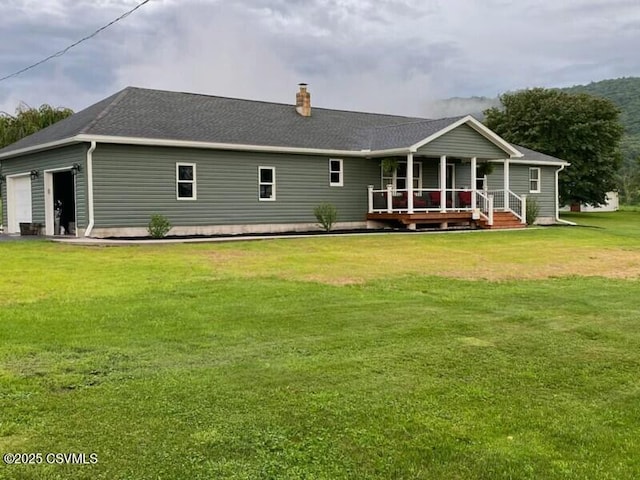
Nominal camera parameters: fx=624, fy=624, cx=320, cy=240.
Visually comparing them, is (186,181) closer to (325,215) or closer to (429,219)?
(325,215)

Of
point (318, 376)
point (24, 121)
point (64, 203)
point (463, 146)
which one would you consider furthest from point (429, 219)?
point (24, 121)

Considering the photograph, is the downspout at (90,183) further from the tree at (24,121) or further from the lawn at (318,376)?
the tree at (24,121)

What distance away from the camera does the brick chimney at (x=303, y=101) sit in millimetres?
25312

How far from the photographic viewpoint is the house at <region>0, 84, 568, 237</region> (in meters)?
18.3

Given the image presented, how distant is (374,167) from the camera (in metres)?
24.1

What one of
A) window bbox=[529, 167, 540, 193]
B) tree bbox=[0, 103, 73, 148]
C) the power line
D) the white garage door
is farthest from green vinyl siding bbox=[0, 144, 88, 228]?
window bbox=[529, 167, 540, 193]

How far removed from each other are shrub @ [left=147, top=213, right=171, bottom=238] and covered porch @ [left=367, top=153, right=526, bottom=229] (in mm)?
8301

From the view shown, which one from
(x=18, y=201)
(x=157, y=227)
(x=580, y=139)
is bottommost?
(x=157, y=227)

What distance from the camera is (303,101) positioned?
1001 inches

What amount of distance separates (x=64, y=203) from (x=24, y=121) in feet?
53.8

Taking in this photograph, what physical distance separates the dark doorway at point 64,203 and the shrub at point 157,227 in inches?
122

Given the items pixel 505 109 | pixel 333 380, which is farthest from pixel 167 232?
pixel 505 109

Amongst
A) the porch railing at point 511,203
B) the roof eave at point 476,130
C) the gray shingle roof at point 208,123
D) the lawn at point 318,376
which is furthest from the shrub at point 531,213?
the lawn at point 318,376

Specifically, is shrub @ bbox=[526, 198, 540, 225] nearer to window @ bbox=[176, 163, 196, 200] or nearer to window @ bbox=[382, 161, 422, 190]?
window @ bbox=[382, 161, 422, 190]
